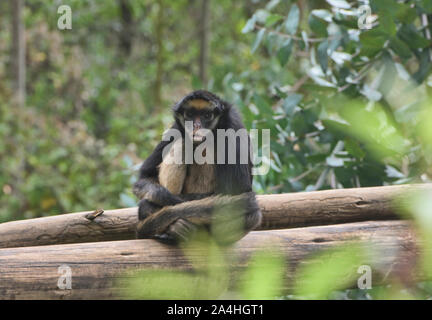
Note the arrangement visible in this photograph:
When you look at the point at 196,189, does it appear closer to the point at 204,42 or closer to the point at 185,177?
the point at 185,177

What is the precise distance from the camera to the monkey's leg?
2604 mm

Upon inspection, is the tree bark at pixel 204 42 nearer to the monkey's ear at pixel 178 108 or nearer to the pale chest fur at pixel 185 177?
the monkey's ear at pixel 178 108

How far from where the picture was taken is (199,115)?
3.20m

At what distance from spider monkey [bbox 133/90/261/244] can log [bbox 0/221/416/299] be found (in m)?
0.11

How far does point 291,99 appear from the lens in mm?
4344

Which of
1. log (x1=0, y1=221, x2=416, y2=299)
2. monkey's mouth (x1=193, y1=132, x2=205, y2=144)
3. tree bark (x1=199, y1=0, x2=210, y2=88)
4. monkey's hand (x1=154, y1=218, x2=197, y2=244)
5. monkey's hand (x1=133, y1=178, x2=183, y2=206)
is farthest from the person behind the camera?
tree bark (x1=199, y1=0, x2=210, y2=88)

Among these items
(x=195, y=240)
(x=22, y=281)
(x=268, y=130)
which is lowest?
(x=22, y=281)

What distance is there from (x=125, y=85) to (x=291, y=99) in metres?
7.63

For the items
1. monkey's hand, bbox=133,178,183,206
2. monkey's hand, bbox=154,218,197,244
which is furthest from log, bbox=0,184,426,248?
monkey's hand, bbox=154,218,197,244

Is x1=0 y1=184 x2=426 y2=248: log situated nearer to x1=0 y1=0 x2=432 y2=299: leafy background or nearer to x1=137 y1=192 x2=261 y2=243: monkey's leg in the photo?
x1=0 y1=0 x2=432 y2=299: leafy background

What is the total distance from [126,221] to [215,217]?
0.94 meters

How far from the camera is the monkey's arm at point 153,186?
2.90 meters

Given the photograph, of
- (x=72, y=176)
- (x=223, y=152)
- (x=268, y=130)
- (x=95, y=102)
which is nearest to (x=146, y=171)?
(x=223, y=152)

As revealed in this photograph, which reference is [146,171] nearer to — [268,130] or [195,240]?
[195,240]
